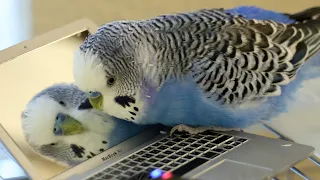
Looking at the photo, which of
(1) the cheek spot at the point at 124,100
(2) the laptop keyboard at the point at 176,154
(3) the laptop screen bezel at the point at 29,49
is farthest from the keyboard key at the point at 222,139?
(3) the laptop screen bezel at the point at 29,49

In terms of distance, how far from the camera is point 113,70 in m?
0.68

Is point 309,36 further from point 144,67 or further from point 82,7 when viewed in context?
point 82,7

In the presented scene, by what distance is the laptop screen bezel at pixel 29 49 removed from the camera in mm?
718

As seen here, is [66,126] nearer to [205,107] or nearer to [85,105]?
[85,105]

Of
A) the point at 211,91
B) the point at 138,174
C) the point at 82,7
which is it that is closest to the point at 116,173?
the point at 138,174

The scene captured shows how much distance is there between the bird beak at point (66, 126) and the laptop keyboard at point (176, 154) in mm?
87

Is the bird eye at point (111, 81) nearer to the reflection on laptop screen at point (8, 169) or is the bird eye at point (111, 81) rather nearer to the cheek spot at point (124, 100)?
the cheek spot at point (124, 100)

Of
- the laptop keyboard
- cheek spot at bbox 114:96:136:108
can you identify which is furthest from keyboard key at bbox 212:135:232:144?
cheek spot at bbox 114:96:136:108

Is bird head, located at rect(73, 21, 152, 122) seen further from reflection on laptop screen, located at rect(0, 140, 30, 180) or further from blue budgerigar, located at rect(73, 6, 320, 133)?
reflection on laptop screen, located at rect(0, 140, 30, 180)

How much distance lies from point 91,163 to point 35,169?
66 millimetres

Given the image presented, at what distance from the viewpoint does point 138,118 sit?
0.72 meters

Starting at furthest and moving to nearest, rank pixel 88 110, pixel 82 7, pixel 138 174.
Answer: pixel 82 7
pixel 88 110
pixel 138 174

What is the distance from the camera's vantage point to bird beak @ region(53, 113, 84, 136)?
2.48 ft

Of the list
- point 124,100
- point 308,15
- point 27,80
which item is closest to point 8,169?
point 27,80
